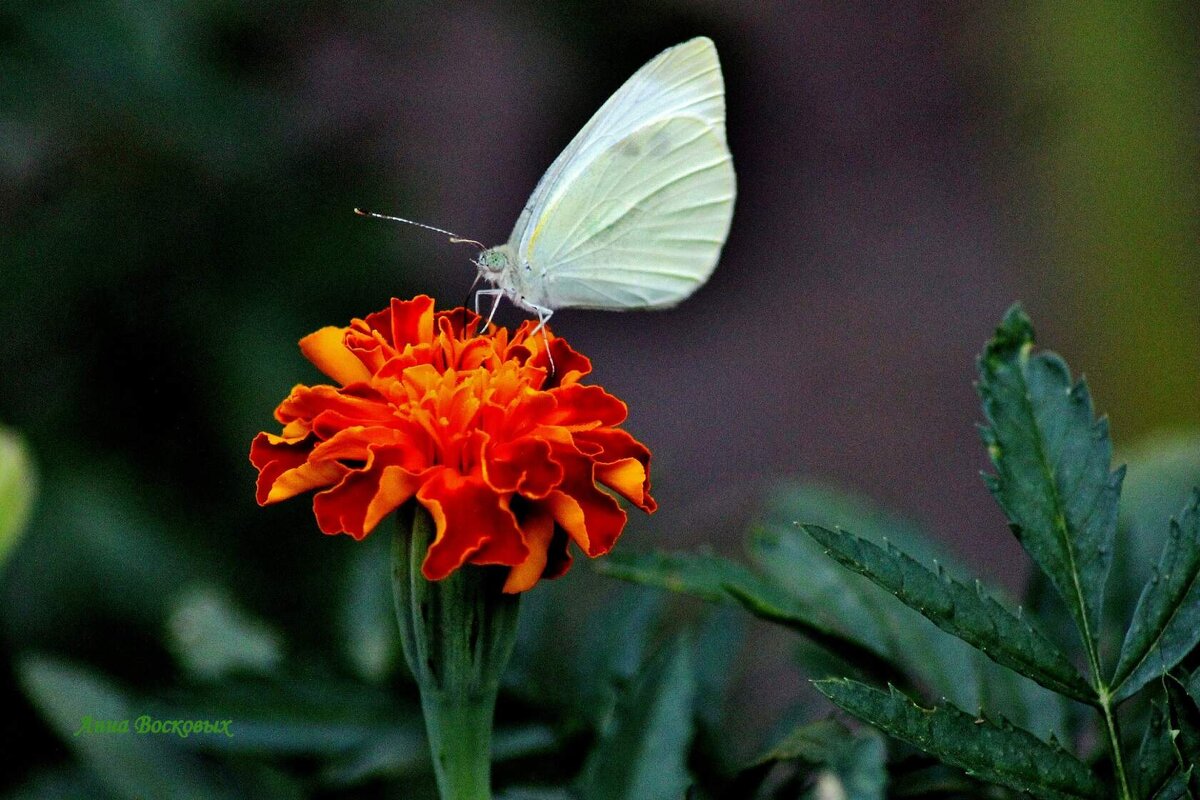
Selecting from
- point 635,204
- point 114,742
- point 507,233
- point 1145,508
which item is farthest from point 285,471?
point 507,233

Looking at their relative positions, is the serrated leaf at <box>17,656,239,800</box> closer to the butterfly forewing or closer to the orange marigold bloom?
the orange marigold bloom

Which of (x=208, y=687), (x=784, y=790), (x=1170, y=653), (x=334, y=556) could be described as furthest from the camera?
(x=334, y=556)

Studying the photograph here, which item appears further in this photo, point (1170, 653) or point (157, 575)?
point (157, 575)

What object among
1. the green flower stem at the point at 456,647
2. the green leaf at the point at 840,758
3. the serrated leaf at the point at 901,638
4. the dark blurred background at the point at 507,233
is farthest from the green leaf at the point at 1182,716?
the dark blurred background at the point at 507,233

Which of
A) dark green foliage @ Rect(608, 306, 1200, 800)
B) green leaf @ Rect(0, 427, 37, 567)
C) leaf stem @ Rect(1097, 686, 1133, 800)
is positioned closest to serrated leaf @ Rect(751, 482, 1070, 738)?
dark green foliage @ Rect(608, 306, 1200, 800)

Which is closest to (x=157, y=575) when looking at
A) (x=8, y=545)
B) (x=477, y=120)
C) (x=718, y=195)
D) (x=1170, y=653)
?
(x=8, y=545)

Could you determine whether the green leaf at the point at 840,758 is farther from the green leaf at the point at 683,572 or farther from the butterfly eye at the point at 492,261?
the butterfly eye at the point at 492,261

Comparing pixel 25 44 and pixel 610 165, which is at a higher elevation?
pixel 25 44

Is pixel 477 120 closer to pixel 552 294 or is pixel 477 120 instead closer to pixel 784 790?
pixel 552 294
